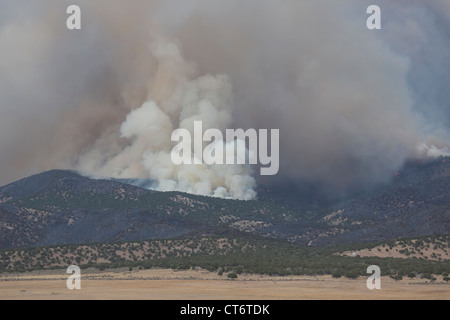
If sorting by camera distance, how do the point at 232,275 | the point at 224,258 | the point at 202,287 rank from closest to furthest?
the point at 202,287
the point at 232,275
the point at 224,258

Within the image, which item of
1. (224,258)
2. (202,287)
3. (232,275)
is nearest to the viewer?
(202,287)

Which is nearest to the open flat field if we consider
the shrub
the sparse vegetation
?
the shrub

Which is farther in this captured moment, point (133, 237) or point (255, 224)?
point (255, 224)

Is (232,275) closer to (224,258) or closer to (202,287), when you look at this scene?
(202,287)

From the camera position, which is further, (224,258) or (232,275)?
(224,258)

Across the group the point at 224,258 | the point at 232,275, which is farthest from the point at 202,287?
the point at 224,258

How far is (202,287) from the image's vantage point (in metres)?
83.1

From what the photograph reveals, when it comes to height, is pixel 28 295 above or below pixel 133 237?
below

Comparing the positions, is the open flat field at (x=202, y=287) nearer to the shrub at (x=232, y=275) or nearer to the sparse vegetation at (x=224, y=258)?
the shrub at (x=232, y=275)

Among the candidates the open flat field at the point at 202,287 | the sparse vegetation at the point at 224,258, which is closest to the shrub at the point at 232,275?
the open flat field at the point at 202,287
